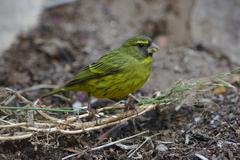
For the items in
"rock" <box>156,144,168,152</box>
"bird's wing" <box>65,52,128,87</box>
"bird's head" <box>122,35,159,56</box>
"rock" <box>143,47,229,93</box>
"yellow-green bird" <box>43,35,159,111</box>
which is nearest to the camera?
"rock" <box>156,144,168,152</box>

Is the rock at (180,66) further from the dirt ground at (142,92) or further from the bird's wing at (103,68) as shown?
the bird's wing at (103,68)

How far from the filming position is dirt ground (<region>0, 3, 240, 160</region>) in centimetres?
443

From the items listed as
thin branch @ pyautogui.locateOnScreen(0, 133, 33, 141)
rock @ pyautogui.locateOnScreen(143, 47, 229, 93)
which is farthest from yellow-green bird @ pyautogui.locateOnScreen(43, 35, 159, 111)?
thin branch @ pyautogui.locateOnScreen(0, 133, 33, 141)

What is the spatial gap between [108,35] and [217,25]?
66.5 inches

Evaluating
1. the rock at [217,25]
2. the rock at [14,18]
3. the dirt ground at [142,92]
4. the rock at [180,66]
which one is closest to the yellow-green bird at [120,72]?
the dirt ground at [142,92]

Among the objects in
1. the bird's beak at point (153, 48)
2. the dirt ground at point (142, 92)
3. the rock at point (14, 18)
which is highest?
the rock at point (14, 18)

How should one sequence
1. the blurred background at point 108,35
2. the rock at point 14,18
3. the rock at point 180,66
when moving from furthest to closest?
the rock at point 14,18 → the blurred background at point 108,35 → the rock at point 180,66

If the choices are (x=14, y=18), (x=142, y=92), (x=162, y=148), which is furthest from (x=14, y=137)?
(x=14, y=18)

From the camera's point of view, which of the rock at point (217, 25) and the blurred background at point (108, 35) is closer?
the blurred background at point (108, 35)

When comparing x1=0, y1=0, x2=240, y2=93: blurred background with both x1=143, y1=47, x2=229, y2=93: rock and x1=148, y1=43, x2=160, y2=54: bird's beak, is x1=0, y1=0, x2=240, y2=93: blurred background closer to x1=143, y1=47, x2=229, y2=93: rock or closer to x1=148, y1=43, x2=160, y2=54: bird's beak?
x1=143, y1=47, x2=229, y2=93: rock

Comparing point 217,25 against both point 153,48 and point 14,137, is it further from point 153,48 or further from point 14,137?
point 14,137

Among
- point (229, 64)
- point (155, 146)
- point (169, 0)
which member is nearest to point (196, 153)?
point (155, 146)

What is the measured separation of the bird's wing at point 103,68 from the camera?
5.32 meters

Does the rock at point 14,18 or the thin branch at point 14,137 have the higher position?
the rock at point 14,18
